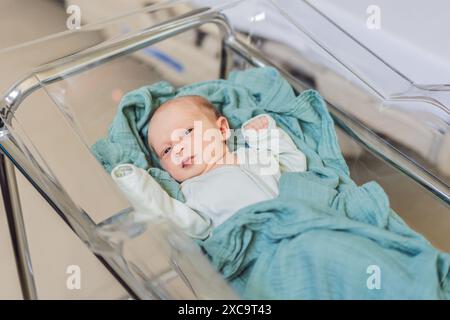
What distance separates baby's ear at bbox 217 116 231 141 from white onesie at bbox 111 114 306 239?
→ 0.12 feet

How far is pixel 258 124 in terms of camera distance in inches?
38.0

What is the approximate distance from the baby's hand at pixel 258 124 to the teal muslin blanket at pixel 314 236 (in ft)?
0.21

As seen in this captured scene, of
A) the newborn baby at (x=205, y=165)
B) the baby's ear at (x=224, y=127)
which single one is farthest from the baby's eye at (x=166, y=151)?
the baby's ear at (x=224, y=127)

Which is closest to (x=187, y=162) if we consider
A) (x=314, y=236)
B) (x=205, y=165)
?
(x=205, y=165)

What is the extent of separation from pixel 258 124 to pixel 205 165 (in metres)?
0.14

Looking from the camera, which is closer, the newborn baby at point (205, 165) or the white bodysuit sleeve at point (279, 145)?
the newborn baby at point (205, 165)

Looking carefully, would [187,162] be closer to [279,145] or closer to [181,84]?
[279,145]

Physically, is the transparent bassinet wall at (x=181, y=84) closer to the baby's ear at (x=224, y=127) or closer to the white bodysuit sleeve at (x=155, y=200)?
the white bodysuit sleeve at (x=155, y=200)

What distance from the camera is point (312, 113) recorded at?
0.99 meters

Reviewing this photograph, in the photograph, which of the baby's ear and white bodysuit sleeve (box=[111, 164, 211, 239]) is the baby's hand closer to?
the baby's ear

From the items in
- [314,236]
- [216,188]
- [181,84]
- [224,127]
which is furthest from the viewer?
[181,84]

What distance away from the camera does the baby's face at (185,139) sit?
875 mm

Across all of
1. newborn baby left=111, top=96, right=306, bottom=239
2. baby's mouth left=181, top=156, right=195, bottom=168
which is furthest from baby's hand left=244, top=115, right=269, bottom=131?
baby's mouth left=181, top=156, right=195, bottom=168

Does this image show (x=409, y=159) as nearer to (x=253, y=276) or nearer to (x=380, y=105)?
(x=380, y=105)
